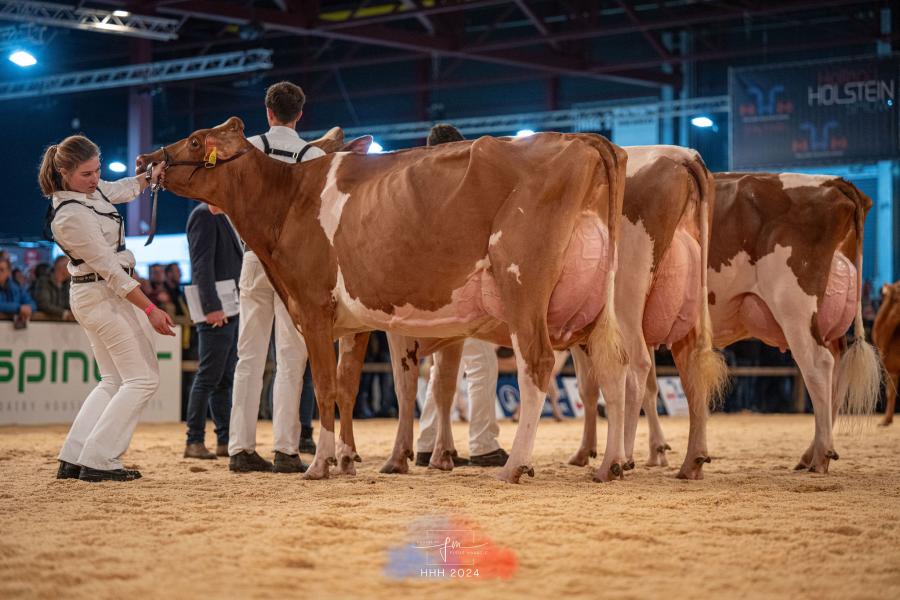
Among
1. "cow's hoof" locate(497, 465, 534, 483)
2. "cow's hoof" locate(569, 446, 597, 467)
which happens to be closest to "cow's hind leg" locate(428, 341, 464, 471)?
"cow's hoof" locate(569, 446, 597, 467)

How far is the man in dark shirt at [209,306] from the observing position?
7691mm

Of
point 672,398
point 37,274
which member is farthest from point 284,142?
point 672,398

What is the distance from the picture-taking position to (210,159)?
21.2 ft

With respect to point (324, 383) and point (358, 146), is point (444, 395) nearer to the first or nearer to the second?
point (324, 383)

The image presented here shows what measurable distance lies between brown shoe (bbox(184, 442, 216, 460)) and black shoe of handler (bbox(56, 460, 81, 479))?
5.12ft

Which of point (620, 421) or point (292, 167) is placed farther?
point (292, 167)

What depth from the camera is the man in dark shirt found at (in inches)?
303

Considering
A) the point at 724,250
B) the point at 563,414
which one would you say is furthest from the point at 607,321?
the point at 563,414

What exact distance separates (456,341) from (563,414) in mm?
9097

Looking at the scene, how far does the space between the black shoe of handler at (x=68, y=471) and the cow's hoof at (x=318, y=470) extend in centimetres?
143

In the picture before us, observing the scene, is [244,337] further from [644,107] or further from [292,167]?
[644,107]

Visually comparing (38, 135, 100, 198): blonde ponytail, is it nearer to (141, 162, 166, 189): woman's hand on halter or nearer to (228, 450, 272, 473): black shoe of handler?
(141, 162, 166, 189): woman's hand on halter

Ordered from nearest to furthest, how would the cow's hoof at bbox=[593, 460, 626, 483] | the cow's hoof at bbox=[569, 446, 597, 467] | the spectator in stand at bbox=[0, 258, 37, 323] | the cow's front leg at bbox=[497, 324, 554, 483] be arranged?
the cow's front leg at bbox=[497, 324, 554, 483]
the cow's hoof at bbox=[593, 460, 626, 483]
the cow's hoof at bbox=[569, 446, 597, 467]
the spectator in stand at bbox=[0, 258, 37, 323]

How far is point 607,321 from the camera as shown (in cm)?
572
